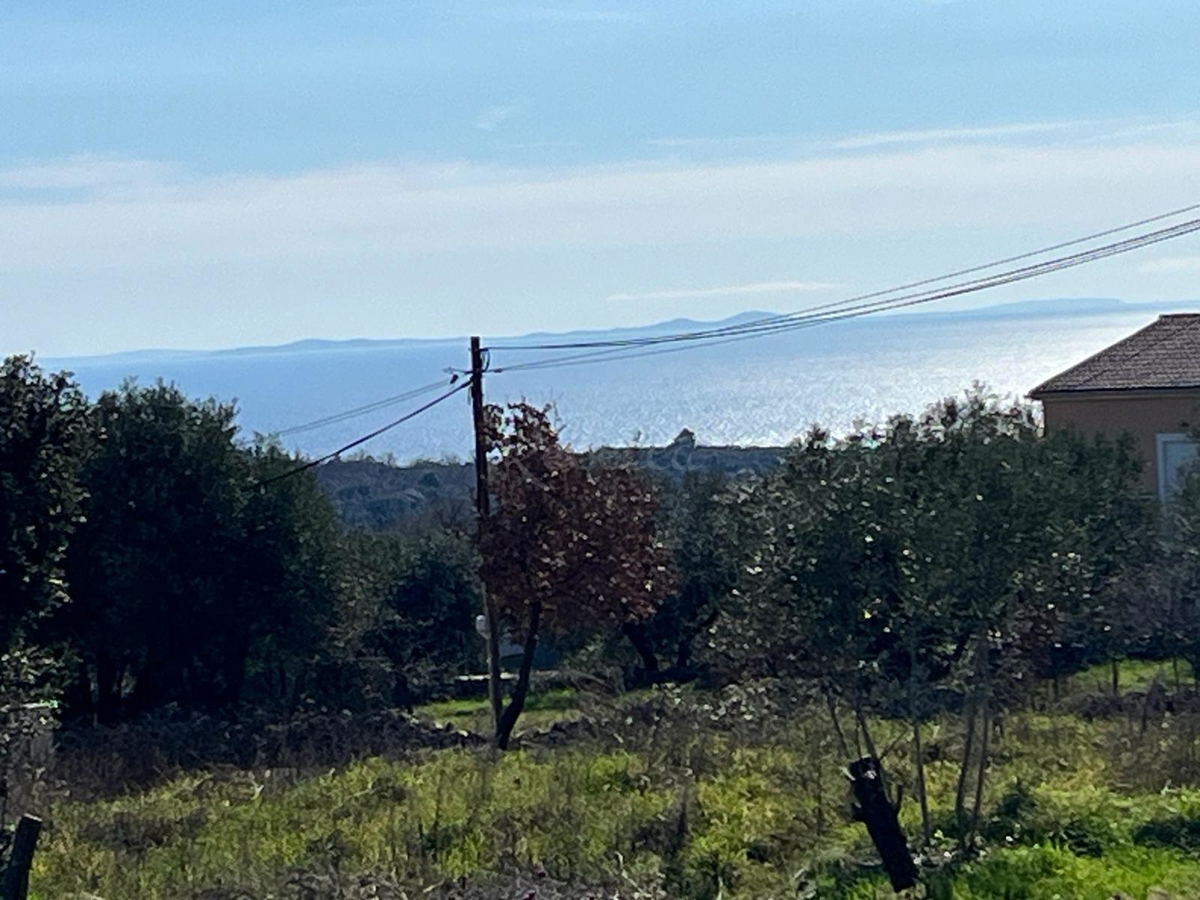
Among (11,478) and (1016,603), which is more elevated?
(11,478)

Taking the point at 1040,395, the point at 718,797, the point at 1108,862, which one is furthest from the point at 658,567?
the point at 1040,395

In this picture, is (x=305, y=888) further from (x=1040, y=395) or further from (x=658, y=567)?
(x=1040, y=395)

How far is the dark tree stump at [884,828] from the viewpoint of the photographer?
33.3 feet

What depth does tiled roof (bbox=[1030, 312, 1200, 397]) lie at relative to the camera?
33031 mm

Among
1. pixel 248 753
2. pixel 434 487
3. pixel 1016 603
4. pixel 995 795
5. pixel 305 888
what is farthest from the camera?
pixel 434 487

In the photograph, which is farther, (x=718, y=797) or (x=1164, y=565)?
(x=1164, y=565)

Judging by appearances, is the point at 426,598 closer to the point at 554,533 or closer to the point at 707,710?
the point at 554,533

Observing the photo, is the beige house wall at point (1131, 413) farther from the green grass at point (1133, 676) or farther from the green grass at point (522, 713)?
the green grass at point (522, 713)

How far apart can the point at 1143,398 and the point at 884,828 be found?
2472cm

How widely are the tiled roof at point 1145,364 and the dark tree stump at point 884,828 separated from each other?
24332 mm

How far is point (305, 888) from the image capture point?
32.6ft

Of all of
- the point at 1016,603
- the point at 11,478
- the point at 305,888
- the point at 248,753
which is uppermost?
the point at 11,478

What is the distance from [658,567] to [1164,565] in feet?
21.0

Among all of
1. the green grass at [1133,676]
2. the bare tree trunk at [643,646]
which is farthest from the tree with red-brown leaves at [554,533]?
the bare tree trunk at [643,646]
